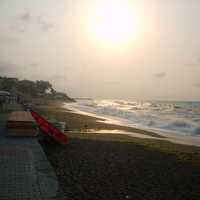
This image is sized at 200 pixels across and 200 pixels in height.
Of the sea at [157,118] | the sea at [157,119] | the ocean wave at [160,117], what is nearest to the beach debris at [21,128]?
the sea at [157,119]

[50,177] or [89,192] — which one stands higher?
[50,177]

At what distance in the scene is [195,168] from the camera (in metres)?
8.64

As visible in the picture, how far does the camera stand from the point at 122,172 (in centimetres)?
733

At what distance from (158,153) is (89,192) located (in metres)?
5.33

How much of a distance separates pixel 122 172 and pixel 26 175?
2.96m

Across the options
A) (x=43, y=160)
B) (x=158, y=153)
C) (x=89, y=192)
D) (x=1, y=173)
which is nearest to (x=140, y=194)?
(x=89, y=192)

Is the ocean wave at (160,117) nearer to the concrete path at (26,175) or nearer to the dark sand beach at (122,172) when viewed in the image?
the dark sand beach at (122,172)

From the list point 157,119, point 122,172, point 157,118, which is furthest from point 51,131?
point 157,118

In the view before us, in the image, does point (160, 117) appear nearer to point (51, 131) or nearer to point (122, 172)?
point (51, 131)

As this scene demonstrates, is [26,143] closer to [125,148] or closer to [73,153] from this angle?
[73,153]

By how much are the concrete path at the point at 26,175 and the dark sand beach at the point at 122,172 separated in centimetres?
55

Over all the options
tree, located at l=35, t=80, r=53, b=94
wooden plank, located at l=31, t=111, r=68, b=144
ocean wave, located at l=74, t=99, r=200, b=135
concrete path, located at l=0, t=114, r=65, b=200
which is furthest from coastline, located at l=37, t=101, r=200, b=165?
tree, located at l=35, t=80, r=53, b=94

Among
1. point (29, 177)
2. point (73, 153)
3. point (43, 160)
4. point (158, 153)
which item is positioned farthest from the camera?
point (158, 153)

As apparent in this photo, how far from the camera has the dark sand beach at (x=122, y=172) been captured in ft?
19.5
